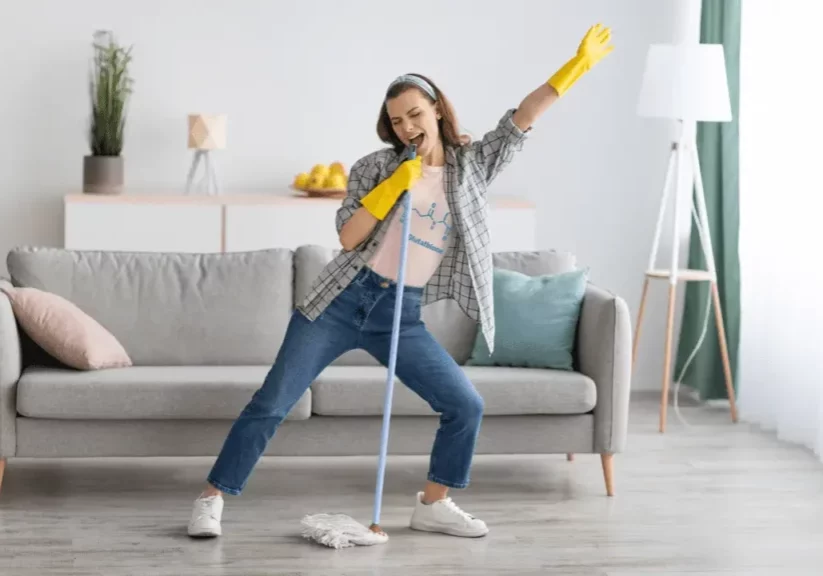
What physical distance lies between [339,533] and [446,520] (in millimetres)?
316

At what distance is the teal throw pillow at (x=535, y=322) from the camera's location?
416cm

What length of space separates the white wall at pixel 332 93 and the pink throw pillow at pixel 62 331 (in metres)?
1.71

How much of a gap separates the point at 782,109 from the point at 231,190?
7.63ft

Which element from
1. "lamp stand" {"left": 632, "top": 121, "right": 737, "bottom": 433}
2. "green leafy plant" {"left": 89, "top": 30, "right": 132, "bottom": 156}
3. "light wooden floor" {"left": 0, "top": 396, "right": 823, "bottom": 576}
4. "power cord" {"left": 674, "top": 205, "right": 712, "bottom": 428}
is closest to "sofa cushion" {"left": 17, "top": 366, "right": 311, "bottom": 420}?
"light wooden floor" {"left": 0, "top": 396, "right": 823, "bottom": 576}

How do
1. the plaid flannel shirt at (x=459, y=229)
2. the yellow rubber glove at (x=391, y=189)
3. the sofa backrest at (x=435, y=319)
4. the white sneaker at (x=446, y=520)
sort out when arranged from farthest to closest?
the sofa backrest at (x=435, y=319), the white sneaker at (x=446, y=520), the plaid flannel shirt at (x=459, y=229), the yellow rubber glove at (x=391, y=189)

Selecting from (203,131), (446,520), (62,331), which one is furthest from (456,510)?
(203,131)

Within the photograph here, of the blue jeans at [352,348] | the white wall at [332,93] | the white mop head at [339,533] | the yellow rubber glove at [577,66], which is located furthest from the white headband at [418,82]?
the white wall at [332,93]

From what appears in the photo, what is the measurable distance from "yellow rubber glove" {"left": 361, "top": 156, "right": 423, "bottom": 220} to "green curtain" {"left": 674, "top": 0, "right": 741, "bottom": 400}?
8.19 feet

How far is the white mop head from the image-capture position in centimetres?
347

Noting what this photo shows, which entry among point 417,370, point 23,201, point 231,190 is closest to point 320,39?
point 231,190

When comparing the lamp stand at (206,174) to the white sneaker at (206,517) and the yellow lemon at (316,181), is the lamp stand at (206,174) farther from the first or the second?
the white sneaker at (206,517)

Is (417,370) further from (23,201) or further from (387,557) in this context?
(23,201)

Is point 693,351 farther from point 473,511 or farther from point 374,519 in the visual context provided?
point 374,519

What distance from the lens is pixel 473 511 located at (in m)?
3.86
